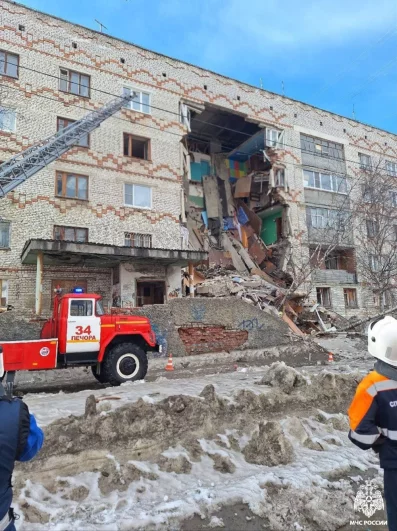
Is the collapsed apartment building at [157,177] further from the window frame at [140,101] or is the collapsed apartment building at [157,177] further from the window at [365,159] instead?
the window at [365,159]

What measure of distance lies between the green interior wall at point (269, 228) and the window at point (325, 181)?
11.1 ft

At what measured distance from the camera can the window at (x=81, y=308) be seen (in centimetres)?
895

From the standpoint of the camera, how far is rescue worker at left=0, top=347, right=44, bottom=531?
2020 mm

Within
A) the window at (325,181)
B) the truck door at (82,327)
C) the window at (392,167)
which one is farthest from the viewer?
the window at (392,167)

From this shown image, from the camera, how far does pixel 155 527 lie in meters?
3.11

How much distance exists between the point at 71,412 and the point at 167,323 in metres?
8.75

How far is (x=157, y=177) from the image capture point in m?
21.4

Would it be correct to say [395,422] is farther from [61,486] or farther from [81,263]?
[81,263]

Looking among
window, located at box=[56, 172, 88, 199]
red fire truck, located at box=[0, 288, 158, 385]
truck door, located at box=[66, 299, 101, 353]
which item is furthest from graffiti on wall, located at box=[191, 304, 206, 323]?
window, located at box=[56, 172, 88, 199]

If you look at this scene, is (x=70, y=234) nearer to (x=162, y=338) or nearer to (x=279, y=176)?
(x=162, y=338)

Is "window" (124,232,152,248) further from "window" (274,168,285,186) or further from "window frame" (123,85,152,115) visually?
"window" (274,168,285,186)

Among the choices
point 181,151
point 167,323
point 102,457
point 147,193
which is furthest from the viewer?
point 181,151

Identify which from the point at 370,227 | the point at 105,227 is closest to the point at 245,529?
the point at 105,227

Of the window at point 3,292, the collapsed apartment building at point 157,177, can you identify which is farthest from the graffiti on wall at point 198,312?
the window at point 3,292
